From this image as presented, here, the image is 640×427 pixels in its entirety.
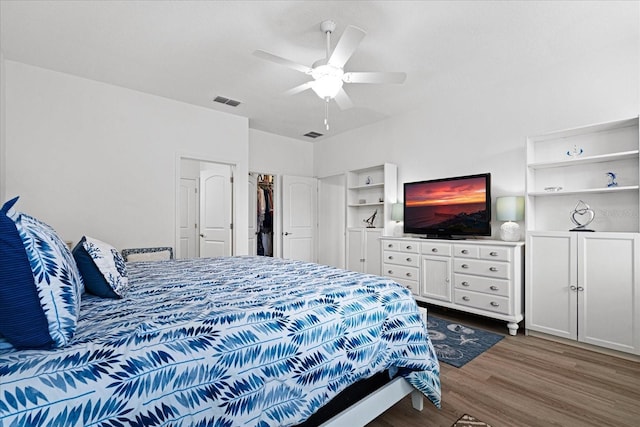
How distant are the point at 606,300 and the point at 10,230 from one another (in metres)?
3.84

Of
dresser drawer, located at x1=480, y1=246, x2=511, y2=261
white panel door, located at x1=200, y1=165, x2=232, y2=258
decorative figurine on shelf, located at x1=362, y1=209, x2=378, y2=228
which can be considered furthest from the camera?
decorative figurine on shelf, located at x1=362, y1=209, x2=378, y2=228

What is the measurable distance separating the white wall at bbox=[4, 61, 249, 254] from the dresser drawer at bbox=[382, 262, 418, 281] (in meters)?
2.94

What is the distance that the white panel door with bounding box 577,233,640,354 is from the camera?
2.52 meters

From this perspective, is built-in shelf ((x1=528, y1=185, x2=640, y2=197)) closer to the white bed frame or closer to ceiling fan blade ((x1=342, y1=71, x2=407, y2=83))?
ceiling fan blade ((x1=342, y1=71, x2=407, y2=83))

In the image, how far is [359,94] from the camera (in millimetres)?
4004

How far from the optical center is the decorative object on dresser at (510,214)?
10.9 ft

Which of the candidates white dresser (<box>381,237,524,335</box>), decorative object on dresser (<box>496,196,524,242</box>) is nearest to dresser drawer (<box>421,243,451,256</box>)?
white dresser (<box>381,237,524,335</box>)

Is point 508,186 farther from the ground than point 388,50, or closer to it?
closer to it

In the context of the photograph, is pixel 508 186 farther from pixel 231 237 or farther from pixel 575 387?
pixel 231 237

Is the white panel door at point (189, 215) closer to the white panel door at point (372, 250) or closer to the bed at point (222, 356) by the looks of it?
the white panel door at point (372, 250)

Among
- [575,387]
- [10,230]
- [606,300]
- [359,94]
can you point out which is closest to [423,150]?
[359,94]

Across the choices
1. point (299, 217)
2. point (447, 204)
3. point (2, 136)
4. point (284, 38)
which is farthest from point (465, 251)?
point (2, 136)

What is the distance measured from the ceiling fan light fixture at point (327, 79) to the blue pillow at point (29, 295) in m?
2.18

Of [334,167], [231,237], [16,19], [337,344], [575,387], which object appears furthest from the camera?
[334,167]
